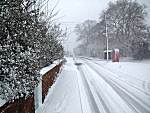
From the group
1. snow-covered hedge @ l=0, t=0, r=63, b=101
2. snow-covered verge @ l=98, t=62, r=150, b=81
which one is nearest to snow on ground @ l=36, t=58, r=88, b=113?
snow-covered hedge @ l=0, t=0, r=63, b=101

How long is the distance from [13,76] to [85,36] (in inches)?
3435

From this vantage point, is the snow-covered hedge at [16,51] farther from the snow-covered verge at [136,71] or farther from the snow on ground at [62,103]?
the snow-covered verge at [136,71]

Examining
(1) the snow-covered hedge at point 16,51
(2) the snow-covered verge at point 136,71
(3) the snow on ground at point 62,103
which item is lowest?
(2) the snow-covered verge at point 136,71

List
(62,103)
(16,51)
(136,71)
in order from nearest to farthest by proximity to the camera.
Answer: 1. (16,51)
2. (62,103)
3. (136,71)

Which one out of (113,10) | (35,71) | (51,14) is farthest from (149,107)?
(113,10)

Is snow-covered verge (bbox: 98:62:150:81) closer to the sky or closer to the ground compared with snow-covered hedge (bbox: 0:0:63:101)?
closer to the ground

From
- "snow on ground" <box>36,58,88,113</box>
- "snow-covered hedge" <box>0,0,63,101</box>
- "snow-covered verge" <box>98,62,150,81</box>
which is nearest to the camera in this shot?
"snow-covered hedge" <box>0,0,63,101</box>

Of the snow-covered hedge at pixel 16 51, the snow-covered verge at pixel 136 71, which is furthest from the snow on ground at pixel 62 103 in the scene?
the snow-covered verge at pixel 136 71

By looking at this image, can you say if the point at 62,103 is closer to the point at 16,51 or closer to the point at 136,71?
the point at 16,51

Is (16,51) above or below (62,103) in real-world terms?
above

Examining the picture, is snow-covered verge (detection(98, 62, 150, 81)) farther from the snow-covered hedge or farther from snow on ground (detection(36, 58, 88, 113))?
the snow-covered hedge

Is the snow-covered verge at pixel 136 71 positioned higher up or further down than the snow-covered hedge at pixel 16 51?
further down

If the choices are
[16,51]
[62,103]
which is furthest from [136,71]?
[16,51]

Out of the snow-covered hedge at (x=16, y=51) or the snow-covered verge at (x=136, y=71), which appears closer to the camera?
the snow-covered hedge at (x=16, y=51)
